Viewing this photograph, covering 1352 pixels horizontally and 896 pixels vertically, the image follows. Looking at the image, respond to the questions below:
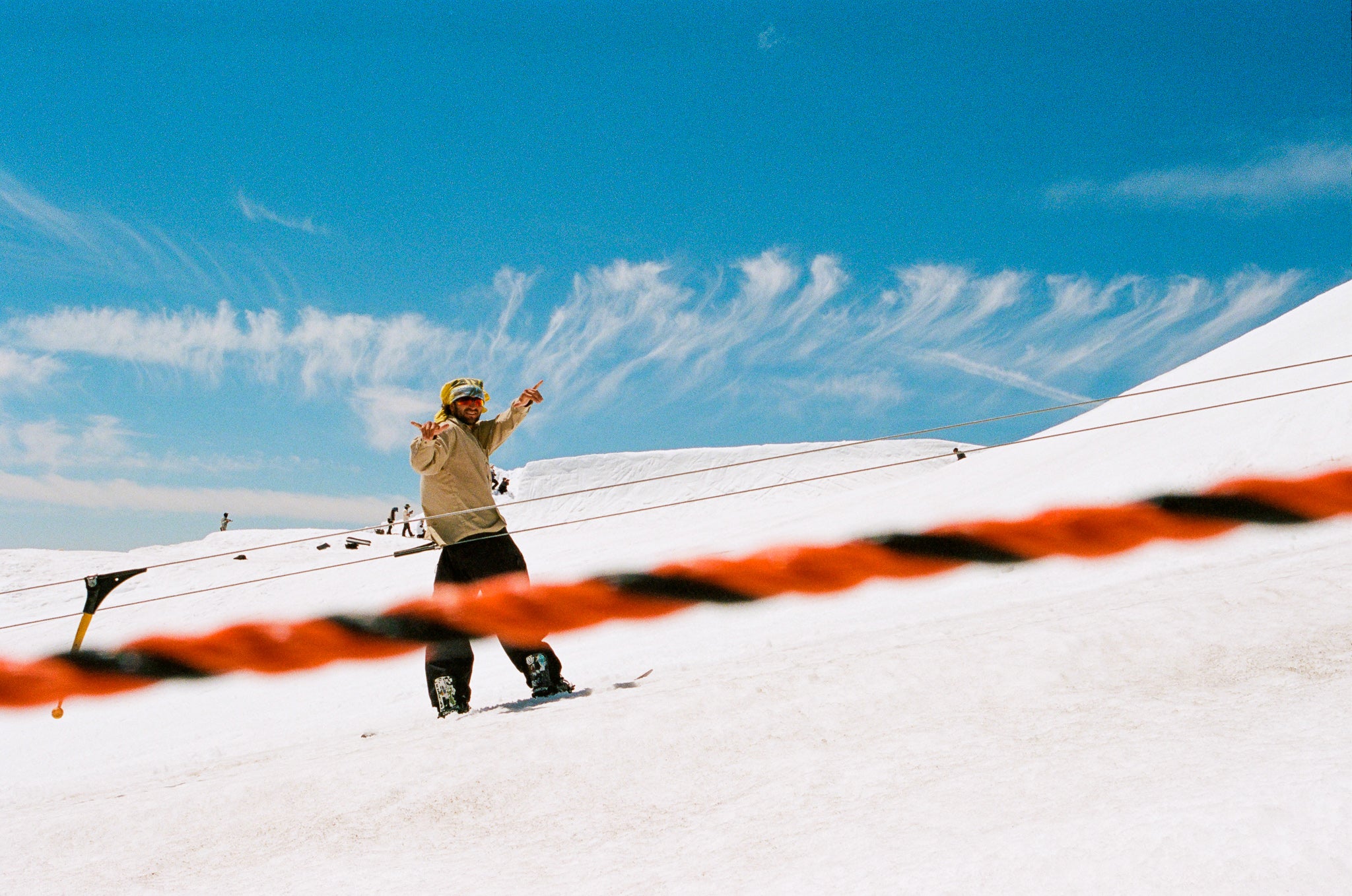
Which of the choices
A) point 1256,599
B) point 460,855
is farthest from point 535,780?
point 1256,599

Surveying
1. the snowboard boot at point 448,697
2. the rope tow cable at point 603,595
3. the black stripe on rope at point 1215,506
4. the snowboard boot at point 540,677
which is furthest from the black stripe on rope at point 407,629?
the black stripe on rope at point 1215,506

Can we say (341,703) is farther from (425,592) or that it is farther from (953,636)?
(425,592)

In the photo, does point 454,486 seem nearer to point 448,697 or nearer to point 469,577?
point 469,577

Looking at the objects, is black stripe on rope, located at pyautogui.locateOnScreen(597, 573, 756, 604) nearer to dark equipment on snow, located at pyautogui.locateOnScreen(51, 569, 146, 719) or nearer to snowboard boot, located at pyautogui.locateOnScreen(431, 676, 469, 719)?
snowboard boot, located at pyautogui.locateOnScreen(431, 676, 469, 719)

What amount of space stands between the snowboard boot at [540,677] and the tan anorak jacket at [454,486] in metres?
0.68

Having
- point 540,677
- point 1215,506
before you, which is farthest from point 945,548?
point 540,677

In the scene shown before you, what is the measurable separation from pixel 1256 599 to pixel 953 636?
1.38 metres

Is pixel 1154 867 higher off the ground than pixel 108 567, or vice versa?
pixel 108 567

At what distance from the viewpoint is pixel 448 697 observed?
408 centimetres

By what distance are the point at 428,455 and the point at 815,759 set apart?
2442 millimetres

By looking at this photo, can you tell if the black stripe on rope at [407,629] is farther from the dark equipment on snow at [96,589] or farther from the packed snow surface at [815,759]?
the dark equipment on snow at [96,589]

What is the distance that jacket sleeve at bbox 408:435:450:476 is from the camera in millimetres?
4152

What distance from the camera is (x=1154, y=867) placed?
1654mm

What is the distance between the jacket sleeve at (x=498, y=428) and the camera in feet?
15.1
